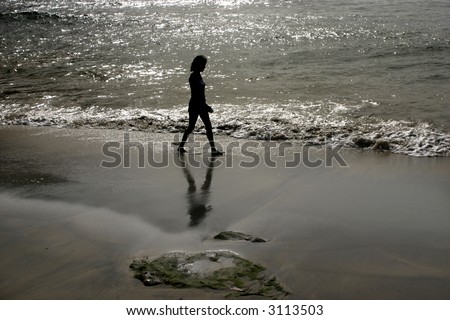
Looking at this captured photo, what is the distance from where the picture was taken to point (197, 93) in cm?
824

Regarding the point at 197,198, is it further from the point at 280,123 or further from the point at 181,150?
the point at 280,123

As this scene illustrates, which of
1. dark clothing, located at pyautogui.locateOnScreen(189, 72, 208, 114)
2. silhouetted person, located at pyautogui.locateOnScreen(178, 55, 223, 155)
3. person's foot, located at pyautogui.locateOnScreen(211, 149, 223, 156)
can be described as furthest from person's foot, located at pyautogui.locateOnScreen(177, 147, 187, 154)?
dark clothing, located at pyautogui.locateOnScreen(189, 72, 208, 114)

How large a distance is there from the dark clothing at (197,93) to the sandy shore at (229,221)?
2.44 feet

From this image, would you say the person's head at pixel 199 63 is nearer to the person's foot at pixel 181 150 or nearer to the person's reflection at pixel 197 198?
the person's foot at pixel 181 150

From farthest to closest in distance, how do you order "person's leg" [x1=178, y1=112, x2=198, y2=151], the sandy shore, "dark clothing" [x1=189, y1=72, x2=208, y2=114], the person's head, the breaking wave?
the breaking wave → "person's leg" [x1=178, y1=112, x2=198, y2=151] → "dark clothing" [x1=189, y1=72, x2=208, y2=114] → the person's head → the sandy shore

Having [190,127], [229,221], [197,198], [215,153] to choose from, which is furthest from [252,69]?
[229,221]

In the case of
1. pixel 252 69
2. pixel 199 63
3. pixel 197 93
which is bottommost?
pixel 197 93

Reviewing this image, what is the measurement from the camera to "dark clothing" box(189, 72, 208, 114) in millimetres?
8172

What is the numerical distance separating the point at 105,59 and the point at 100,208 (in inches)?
465

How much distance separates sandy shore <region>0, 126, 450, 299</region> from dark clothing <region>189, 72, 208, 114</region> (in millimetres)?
742

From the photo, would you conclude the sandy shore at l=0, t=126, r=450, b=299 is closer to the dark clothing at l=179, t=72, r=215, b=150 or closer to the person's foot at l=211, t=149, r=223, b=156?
the person's foot at l=211, t=149, r=223, b=156

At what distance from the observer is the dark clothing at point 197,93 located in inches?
322

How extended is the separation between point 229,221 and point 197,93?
314 centimetres

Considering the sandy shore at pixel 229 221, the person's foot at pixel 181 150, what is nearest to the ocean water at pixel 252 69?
the person's foot at pixel 181 150
